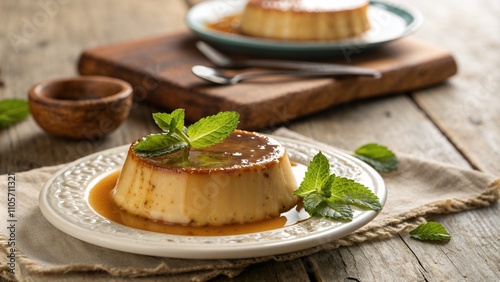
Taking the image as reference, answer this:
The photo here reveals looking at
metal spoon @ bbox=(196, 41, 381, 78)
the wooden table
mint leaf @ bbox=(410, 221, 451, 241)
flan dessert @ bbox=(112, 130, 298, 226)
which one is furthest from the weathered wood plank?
flan dessert @ bbox=(112, 130, 298, 226)

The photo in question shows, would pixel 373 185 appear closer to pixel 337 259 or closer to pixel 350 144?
pixel 337 259

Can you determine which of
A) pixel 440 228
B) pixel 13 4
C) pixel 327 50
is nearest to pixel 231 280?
pixel 440 228

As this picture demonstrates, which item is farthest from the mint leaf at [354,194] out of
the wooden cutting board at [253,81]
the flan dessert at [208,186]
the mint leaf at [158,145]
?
the wooden cutting board at [253,81]

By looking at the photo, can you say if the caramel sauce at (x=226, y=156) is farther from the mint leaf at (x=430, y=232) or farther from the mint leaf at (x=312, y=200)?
the mint leaf at (x=430, y=232)

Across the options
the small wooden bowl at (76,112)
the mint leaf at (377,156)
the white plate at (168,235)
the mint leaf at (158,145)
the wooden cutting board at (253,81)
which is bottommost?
the wooden cutting board at (253,81)

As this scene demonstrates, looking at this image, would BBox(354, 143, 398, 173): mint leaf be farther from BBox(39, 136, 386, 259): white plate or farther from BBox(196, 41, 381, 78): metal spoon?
BBox(196, 41, 381, 78): metal spoon

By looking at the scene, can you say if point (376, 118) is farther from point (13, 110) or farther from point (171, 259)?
point (171, 259)
